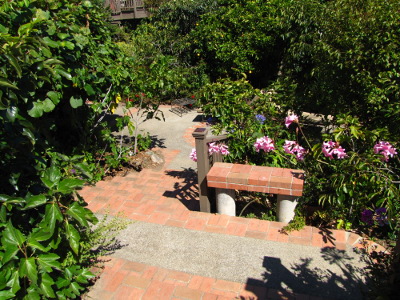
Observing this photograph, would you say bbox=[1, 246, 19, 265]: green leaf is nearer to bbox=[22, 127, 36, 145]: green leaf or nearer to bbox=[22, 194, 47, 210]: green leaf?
bbox=[22, 194, 47, 210]: green leaf

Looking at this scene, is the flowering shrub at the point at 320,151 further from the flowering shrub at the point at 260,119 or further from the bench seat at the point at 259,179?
the bench seat at the point at 259,179

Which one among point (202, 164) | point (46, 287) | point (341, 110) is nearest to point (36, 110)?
point (46, 287)

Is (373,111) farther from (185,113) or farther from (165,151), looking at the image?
(185,113)

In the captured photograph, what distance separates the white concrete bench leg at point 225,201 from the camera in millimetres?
3756

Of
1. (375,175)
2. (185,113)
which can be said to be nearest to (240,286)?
(375,175)

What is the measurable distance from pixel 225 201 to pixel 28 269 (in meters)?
2.35

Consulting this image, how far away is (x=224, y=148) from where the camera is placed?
4.00m

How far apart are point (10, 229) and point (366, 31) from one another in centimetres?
411

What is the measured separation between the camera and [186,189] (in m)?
4.79

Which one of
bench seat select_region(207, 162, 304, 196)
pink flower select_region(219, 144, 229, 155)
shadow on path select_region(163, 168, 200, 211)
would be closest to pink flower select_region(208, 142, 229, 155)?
pink flower select_region(219, 144, 229, 155)

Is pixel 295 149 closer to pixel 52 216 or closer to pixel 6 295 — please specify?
pixel 52 216

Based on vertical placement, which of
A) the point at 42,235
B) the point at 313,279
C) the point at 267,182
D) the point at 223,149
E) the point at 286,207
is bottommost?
the point at 313,279

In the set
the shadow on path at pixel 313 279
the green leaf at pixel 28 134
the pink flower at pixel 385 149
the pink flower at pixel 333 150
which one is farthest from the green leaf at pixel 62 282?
the pink flower at pixel 385 149

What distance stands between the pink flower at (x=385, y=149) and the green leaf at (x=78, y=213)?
2786 millimetres
